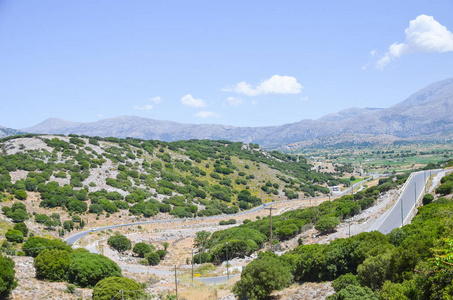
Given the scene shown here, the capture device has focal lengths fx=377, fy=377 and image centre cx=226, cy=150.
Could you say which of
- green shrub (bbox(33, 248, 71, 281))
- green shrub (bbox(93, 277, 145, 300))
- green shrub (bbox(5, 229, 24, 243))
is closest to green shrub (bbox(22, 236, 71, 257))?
green shrub (bbox(33, 248, 71, 281))

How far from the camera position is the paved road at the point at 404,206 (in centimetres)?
4472

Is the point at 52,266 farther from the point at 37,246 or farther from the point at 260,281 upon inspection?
the point at 260,281

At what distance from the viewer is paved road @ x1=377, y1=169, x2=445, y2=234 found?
44719 mm

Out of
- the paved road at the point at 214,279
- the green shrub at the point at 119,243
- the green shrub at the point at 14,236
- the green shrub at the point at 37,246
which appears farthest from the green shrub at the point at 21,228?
the paved road at the point at 214,279

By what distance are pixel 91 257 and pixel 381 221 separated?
3491 cm

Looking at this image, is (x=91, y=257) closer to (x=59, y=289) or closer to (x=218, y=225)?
(x=59, y=289)

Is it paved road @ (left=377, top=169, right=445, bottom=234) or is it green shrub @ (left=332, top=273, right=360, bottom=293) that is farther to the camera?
paved road @ (left=377, top=169, right=445, bottom=234)

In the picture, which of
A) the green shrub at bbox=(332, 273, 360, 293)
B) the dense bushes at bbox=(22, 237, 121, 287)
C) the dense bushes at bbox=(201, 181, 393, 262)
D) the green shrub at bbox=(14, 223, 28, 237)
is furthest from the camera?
the green shrub at bbox=(14, 223, 28, 237)

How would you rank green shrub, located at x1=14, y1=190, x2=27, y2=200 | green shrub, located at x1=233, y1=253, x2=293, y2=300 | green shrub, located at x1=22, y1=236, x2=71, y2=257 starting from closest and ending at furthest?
1. green shrub, located at x1=233, y1=253, x2=293, y2=300
2. green shrub, located at x1=22, y1=236, x2=71, y2=257
3. green shrub, located at x1=14, y1=190, x2=27, y2=200

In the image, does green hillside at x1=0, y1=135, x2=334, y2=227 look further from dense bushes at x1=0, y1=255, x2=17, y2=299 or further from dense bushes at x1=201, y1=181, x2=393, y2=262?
dense bushes at x1=0, y1=255, x2=17, y2=299

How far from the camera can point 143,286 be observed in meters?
31.4

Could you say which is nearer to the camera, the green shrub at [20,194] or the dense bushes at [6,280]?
the dense bushes at [6,280]

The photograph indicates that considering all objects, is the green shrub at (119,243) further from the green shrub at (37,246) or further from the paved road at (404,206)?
the paved road at (404,206)

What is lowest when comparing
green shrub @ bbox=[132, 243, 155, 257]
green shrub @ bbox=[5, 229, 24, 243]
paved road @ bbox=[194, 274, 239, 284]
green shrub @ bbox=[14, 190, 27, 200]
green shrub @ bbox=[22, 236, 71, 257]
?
green shrub @ bbox=[132, 243, 155, 257]
